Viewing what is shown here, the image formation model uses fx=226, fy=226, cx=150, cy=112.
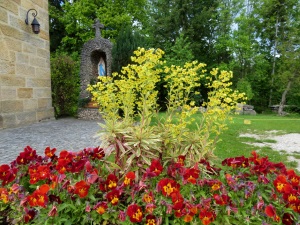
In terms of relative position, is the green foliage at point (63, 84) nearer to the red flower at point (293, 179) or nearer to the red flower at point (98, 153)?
the red flower at point (98, 153)

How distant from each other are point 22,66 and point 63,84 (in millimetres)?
1767

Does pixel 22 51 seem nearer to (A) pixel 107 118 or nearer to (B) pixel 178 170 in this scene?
(A) pixel 107 118

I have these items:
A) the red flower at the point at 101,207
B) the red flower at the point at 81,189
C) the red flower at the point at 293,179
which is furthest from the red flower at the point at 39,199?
the red flower at the point at 293,179

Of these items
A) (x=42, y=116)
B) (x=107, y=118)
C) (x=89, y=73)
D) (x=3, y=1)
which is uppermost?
(x=3, y=1)

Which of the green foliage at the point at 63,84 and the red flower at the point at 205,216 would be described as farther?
the green foliage at the point at 63,84

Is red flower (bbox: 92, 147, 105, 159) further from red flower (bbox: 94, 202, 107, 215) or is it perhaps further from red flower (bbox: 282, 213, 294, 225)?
red flower (bbox: 282, 213, 294, 225)

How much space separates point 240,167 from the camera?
1.75 m

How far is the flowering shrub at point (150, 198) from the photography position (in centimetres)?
120

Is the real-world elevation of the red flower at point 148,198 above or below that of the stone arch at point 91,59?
below

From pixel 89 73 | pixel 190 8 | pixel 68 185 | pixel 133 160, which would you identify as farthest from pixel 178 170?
pixel 190 8

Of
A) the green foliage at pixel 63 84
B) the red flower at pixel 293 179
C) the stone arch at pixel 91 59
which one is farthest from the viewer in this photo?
the stone arch at pixel 91 59

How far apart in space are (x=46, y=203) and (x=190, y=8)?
578 inches

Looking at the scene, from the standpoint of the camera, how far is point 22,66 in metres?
5.07

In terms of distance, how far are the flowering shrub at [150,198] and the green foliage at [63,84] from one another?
18.3 ft
